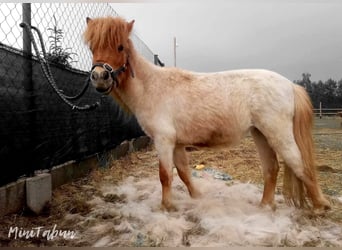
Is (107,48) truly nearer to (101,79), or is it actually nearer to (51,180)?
(101,79)

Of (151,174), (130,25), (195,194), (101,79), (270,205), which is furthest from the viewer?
(151,174)

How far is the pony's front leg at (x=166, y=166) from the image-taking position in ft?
4.79

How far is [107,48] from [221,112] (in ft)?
1.93

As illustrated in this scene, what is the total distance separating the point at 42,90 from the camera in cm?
153

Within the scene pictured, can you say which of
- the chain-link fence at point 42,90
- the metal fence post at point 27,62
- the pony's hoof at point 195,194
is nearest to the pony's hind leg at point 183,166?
the pony's hoof at point 195,194

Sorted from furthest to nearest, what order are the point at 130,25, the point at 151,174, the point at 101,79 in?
the point at 151,174
the point at 130,25
the point at 101,79

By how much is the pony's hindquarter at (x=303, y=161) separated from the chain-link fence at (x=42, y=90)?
865 mm

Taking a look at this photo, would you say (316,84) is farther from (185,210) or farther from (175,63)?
(185,210)

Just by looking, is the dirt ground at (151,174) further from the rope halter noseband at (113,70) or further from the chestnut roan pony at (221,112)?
the rope halter noseband at (113,70)

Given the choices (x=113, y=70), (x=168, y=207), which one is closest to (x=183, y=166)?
(x=168, y=207)

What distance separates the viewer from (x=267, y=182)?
1559mm

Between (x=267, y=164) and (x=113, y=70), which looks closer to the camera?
(x=113, y=70)

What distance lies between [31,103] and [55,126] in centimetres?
26

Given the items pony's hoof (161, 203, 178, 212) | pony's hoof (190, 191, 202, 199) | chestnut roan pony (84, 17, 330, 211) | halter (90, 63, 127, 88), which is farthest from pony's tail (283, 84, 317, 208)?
halter (90, 63, 127, 88)
